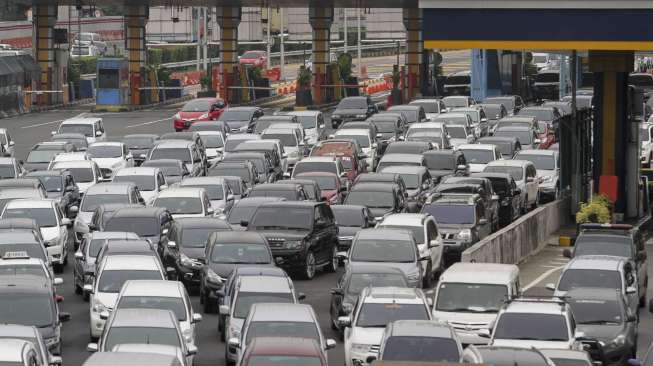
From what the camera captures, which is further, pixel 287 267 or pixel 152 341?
pixel 287 267

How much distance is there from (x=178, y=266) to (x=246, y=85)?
56.2 metres

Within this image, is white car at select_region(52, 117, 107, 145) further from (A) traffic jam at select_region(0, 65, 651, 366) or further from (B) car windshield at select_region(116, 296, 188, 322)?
(B) car windshield at select_region(116, 296, 188, 322)

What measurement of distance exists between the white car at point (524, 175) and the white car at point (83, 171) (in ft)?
32.7

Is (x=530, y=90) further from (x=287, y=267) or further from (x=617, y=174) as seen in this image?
(x=287, y=267)

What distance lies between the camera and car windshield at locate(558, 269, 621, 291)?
1271 inches

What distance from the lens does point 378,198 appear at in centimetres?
4400

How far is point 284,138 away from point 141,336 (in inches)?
1278

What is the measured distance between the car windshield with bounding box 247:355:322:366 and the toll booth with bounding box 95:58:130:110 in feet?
208

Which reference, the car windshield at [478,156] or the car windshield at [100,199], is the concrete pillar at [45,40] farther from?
the car windshield at [100,199]

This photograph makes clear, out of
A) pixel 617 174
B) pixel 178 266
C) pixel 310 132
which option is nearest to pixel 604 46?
pixel 617 174

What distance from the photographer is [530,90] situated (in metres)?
99.1

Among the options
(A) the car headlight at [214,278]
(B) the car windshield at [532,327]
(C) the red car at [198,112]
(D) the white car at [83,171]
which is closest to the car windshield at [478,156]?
(D) the white car at [83,171]

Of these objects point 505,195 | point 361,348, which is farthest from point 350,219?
point 361,348

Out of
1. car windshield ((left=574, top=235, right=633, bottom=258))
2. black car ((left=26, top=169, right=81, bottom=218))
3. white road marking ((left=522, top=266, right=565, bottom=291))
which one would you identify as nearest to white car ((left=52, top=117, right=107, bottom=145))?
black car ((left=26, top=169, right=81, bottom=218))
